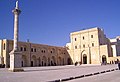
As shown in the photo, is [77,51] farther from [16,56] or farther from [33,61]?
[16,56]

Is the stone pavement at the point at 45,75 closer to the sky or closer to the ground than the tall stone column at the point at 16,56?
closer to the ground

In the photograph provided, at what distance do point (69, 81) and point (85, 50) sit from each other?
50590mm

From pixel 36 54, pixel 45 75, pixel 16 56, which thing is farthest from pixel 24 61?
pixel 45 75

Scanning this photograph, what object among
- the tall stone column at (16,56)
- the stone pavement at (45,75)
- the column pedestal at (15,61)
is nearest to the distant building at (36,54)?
the tall stone column at (16,56)

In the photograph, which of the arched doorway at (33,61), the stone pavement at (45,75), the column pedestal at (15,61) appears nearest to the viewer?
the stone pavement at (45,75)

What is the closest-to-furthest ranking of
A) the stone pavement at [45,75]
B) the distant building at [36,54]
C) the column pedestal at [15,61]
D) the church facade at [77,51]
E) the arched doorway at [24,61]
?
the stone pavement at [45,75]
the column pedestal at [15,61]
the distant building at [36,54]
the arched doorway at [24,61]
the church facade at [77,51]

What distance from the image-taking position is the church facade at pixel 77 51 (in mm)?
54491

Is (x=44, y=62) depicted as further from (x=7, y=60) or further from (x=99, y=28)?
(x=99, y=28)

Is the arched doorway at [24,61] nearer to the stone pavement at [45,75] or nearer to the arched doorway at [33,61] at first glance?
the arched doorway at [33,61]

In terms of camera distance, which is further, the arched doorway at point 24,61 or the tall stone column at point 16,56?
the arched doorway at point 24,61

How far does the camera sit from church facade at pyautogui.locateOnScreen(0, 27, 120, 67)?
5449 cm

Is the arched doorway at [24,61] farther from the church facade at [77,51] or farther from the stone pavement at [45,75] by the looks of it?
the stone pavement at [45,75]

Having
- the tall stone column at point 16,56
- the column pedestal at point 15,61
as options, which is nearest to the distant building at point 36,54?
the tall stone column at point 16,56

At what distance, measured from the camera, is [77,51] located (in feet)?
214
